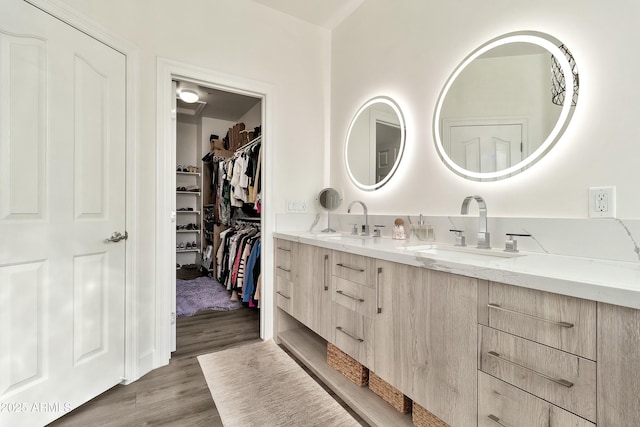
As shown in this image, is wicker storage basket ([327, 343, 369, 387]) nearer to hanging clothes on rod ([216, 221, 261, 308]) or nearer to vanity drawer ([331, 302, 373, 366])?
vanity drawer ([331, 302, 373, 366])

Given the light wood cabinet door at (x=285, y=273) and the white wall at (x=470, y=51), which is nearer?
the white wall at (x=470, y=51)

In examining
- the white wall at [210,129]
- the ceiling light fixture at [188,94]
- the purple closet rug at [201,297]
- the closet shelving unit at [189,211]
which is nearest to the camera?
the purple closet rug at [201,297]

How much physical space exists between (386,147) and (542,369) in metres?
1.74

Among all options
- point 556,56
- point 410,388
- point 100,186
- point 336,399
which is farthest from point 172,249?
point 556,56

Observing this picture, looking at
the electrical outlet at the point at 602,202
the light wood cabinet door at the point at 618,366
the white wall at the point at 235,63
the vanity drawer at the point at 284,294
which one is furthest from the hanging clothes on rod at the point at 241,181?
the light wood cabinet door at the point at 618,366

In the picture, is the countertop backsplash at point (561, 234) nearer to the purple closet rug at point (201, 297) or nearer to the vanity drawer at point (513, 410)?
the vanity drawer at point (513, 410)

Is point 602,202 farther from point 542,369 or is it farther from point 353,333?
point 353,333

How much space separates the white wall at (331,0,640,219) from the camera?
115 centimetres

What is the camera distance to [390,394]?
4.95 ft

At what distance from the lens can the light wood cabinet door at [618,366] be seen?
675 millimetres

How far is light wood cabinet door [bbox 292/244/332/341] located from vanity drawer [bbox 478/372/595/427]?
94 centimetres

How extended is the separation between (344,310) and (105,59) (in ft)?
6.76

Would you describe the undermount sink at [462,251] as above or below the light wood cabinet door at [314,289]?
above

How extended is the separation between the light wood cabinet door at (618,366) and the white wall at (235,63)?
84.5 inches
